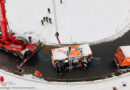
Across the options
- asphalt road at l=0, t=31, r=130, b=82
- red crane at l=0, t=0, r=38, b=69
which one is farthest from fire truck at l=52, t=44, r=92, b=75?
red crane at l=0, t=0, r=38, b=69

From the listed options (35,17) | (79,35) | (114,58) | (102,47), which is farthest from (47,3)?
(114,58)

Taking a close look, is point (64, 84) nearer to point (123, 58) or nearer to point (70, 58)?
point (70, 58)

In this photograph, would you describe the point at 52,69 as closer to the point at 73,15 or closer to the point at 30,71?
the point at 30,71

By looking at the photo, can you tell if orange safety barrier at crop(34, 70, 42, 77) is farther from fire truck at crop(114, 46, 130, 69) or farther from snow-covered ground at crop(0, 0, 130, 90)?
fire truck at crop(114, 46, 130, 69)

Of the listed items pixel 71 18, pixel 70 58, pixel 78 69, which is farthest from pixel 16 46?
pixel 71 18

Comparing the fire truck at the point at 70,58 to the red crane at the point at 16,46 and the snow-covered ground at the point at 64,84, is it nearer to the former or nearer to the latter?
the snow-covered ground at the point at 64,84
